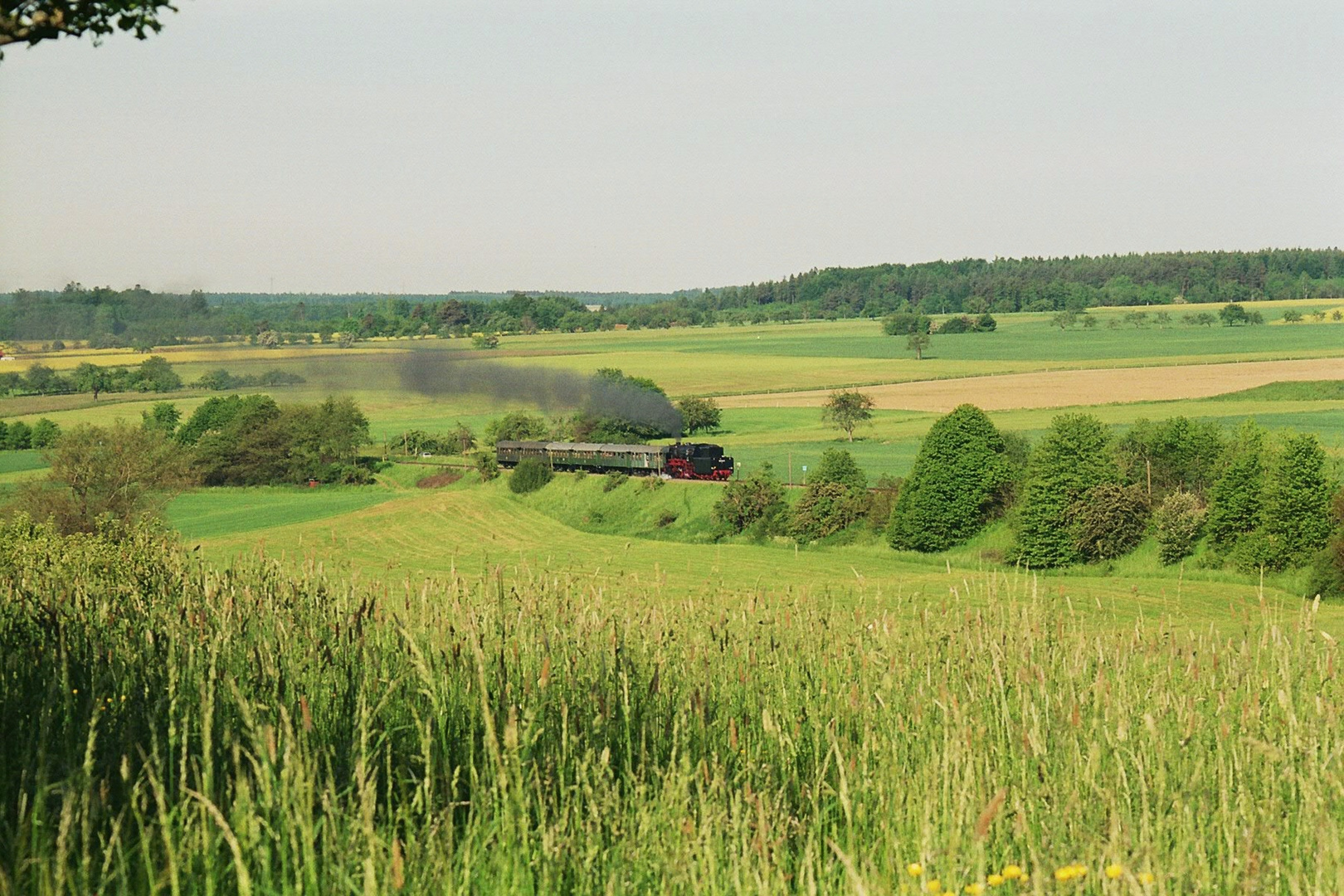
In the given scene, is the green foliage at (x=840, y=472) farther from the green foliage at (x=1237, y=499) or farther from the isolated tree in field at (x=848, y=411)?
the isolated tree in field at (x=848, y=411)

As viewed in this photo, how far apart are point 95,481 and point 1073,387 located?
3459 inches

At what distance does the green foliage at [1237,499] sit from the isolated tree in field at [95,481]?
5117 centimetres

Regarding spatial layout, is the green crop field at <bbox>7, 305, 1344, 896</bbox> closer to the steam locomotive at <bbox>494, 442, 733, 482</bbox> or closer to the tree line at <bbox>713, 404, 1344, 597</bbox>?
the tree line at <bbox>713, 404, 1344, 597</bbox>

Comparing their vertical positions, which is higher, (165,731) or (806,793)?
(165,731)

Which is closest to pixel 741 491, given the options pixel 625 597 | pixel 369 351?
pixel 369 351

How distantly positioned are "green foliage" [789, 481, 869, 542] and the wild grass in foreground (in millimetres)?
63107

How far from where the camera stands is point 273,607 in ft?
26.1

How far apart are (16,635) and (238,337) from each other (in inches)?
4299

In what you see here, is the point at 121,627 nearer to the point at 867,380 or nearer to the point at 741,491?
the point at 741,491

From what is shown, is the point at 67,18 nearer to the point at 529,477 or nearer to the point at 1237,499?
the point at 1237,499

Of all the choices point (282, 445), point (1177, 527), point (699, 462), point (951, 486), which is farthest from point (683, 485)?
point (282, 445)

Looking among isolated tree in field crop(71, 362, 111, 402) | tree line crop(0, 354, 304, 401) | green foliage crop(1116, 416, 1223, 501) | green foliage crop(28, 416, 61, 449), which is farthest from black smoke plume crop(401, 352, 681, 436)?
green foliage crop(1116, 416, 1223, 501)

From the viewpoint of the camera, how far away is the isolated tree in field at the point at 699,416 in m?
113

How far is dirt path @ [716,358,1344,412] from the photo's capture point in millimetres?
115312
